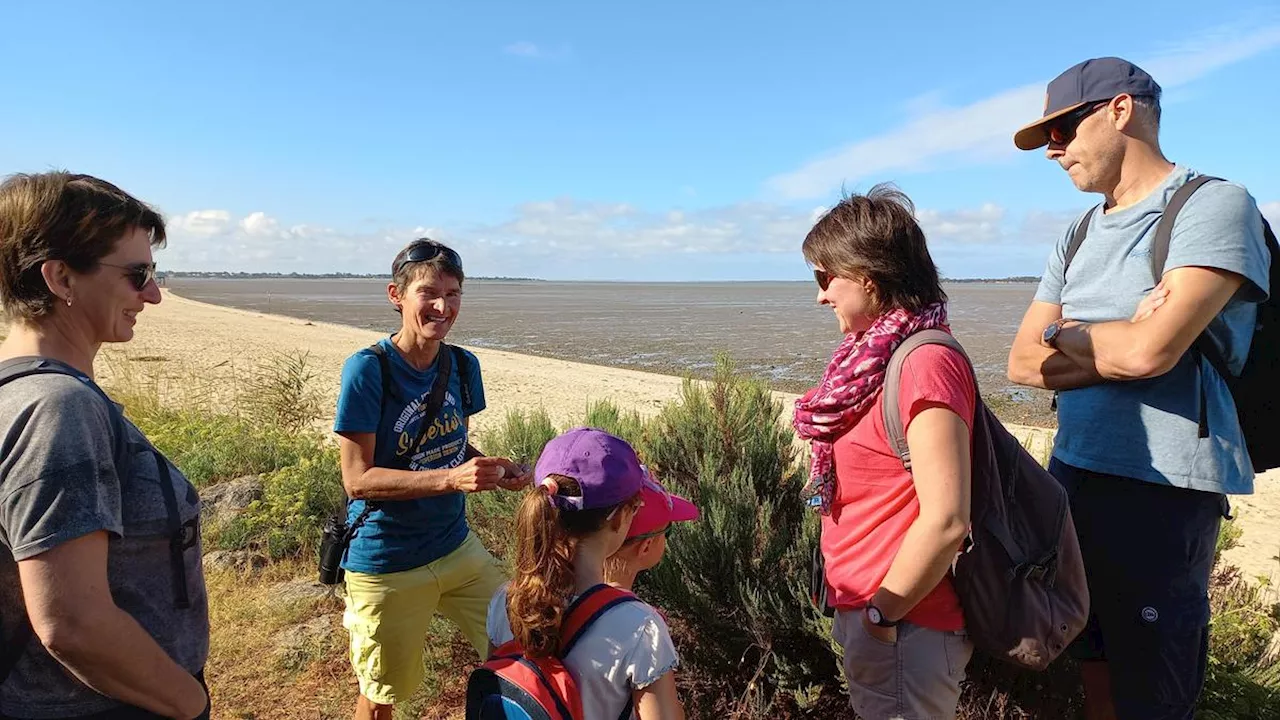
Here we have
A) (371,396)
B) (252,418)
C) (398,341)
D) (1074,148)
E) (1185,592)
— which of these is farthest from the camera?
(252,418)

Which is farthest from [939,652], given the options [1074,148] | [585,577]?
[1074,148]

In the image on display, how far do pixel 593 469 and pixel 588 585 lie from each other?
27 centimetres

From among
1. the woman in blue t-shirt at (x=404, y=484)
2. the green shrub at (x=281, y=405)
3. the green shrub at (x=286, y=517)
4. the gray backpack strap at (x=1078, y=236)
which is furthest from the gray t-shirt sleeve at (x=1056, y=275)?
the green shrub at (x=281, y=405)

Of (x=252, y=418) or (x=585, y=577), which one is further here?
(x=252, y=418)

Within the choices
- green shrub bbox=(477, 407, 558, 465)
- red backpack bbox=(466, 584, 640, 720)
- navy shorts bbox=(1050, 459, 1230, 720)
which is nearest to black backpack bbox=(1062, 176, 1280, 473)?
navy shorts bbox=(1050, 459, 1230, 720)

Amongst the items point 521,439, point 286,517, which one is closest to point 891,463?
point 521,439

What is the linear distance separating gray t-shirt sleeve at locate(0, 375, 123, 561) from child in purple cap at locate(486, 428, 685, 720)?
83cm

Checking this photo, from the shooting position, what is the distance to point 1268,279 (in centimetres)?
199

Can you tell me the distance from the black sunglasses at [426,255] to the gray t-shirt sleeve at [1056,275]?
2.13 metres

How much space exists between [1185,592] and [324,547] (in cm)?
284

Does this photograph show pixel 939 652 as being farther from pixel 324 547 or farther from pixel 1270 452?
pixel 324 547

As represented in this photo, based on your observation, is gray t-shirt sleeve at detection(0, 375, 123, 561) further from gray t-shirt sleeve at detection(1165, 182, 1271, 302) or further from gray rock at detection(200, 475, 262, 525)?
gray rock at detection(200, 475, 262, 525)

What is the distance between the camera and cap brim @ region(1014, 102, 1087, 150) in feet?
7.25

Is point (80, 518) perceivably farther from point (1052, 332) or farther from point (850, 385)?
point (1052, 332)
